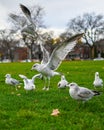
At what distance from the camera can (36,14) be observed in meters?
89.9

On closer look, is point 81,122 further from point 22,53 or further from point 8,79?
point 22,53

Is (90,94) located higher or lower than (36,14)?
lower

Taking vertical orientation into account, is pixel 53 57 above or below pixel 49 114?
above

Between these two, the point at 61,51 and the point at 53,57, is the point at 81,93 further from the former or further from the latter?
the point at 53,57

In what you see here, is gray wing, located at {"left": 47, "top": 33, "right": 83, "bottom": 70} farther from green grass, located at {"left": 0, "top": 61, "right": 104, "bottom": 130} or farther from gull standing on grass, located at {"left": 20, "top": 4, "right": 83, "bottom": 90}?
green grass, located at {"left": 0, "top": 61, "right": 104, "bottom": 130}

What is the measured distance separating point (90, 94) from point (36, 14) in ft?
267

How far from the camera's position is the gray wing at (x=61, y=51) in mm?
12133

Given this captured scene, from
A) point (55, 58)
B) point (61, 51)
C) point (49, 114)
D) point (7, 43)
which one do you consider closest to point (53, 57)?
point (55, 58)

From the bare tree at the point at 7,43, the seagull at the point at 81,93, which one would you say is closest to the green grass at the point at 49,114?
the seagull at the point at 81,93

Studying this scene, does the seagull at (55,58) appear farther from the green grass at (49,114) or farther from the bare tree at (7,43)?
the bare tree at (7,43)

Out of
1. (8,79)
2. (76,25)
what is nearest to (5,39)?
(76,25)

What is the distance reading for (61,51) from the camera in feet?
41.4

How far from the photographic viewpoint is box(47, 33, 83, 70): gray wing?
12.1 metres

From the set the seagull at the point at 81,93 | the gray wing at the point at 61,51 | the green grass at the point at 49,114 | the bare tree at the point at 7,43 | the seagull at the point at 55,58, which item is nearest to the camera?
the green grass at the point at 49,114
